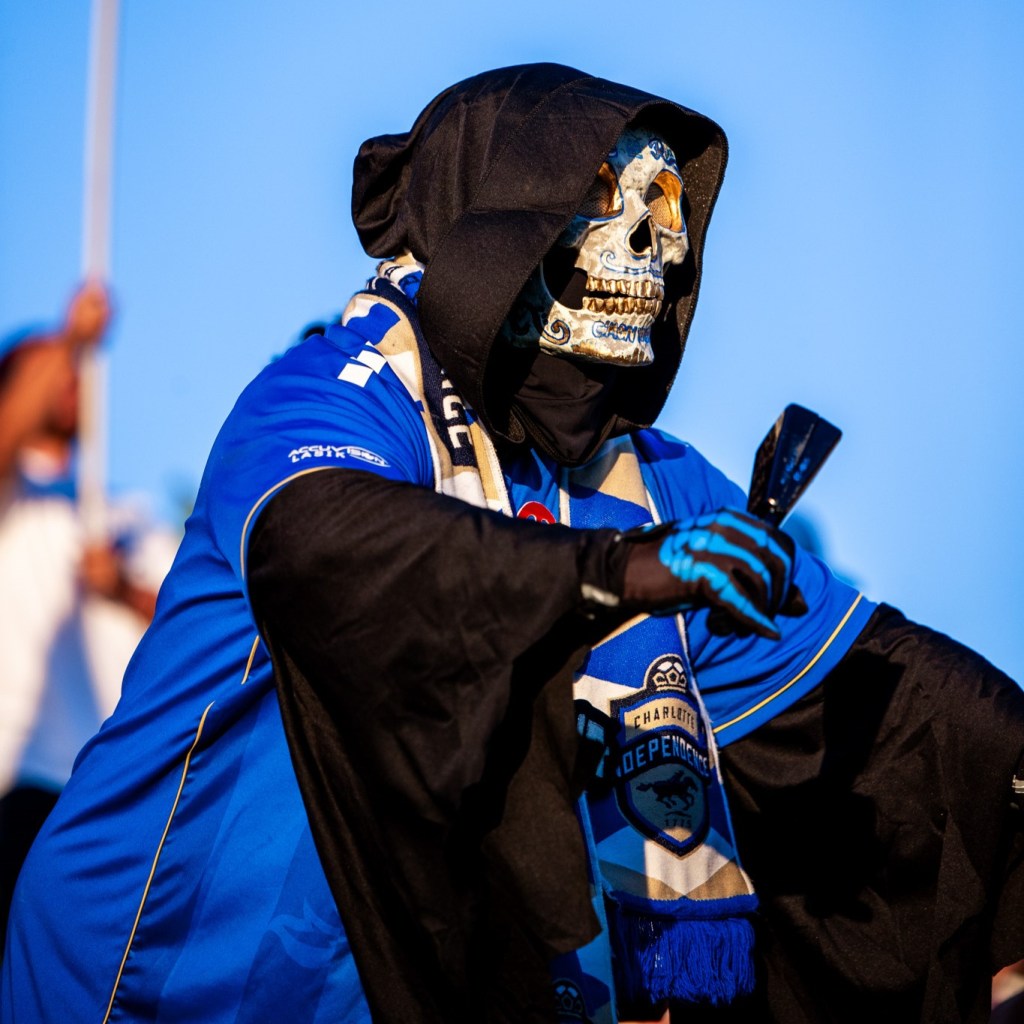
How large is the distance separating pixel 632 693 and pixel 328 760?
2.33ft

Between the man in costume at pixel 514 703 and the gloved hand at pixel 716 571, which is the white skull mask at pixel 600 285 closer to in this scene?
the man in costume at pixel 514 703

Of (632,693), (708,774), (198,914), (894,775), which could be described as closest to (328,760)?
(198,914)

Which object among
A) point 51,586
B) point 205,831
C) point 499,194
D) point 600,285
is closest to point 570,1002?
point 205,831

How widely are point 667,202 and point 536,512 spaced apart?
648 mm

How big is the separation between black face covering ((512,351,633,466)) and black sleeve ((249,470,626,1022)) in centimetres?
76

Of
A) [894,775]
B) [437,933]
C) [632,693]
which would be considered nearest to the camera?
[437,933]

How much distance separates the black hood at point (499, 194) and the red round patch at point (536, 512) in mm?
124

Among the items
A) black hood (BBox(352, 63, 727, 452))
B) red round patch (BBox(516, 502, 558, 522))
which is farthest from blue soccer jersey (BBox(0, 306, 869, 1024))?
red round patch (BBox(516, 502, 558, 522))

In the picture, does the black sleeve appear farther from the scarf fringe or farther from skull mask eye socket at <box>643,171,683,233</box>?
skull mask eye socket at <box>643,171,683,233</box>

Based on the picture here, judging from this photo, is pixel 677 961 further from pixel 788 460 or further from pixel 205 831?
pixel 788 460

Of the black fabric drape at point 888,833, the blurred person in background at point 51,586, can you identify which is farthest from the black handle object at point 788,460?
the blurred person in background at point 51,586

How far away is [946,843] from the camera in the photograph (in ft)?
8.64

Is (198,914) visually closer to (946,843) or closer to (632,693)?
(632,693)

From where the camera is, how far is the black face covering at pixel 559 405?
8.61 ft
